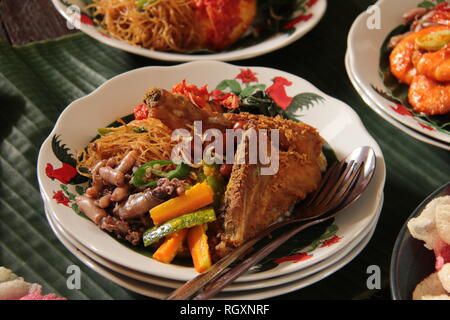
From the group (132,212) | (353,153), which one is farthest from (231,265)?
(353,153)

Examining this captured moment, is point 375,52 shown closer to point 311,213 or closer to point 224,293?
point 311,213

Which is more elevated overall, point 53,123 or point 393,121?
point 53,123

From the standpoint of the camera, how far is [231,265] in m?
2.11

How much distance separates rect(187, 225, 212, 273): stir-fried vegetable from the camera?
2062 mm

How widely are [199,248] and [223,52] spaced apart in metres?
1.98

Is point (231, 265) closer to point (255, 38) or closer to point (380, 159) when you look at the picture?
point (380, 159)

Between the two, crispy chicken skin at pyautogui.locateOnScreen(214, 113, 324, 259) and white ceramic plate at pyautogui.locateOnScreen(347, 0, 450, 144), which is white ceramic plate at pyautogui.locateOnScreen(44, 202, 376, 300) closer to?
crispy chicken skin at pyautogui.locateOnScreen(214, 113, 324, 259)

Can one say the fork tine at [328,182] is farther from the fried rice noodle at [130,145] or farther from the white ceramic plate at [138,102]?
the fried rice noodle at [130,145]

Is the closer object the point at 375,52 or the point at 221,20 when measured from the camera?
the point at 375,52

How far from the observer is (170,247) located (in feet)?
7.06

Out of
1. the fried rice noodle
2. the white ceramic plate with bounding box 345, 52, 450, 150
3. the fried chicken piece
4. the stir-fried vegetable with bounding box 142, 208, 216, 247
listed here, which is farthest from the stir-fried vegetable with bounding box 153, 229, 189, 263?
the fried chicken piece

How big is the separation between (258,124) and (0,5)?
3.10 m

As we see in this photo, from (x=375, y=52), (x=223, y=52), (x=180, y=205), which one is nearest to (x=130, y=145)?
(x=180, y=205)

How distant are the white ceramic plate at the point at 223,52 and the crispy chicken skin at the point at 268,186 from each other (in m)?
1.01
